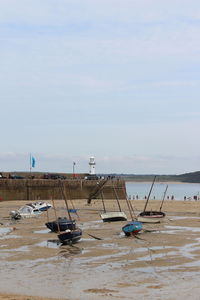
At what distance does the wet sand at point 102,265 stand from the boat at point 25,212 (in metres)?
10.4

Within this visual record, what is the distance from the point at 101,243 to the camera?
34.7 m

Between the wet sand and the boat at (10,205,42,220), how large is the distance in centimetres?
1039

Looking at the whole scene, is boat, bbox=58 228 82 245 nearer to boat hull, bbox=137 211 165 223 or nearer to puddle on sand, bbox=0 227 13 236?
puddle on sand, bbox=0 227 13 236

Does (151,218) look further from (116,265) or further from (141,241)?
(116,265)

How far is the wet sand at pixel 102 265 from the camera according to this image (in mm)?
20872

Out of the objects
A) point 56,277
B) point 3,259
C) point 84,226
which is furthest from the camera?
point 84,226

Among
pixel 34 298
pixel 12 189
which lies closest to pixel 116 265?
pixel 34 298

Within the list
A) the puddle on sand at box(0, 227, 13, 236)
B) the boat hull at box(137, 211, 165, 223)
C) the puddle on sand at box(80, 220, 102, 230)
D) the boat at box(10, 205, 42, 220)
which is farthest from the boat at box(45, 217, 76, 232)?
the boat at box(10, 205, 42, 220)

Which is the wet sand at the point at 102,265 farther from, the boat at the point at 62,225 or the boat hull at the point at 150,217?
the boat hull at the point at 150,217

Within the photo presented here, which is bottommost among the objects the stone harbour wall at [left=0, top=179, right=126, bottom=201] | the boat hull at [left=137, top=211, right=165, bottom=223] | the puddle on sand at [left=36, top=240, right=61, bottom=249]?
the puddle on sand at [left=36, top=240, right=61, bottom=249]

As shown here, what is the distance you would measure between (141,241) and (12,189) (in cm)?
4698

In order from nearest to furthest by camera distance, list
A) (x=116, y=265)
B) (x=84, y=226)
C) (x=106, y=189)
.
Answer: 1. (x=116, y=265)
2. (x=84, y=226)
3. (x=106, y=189)

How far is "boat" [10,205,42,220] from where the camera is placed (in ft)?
177

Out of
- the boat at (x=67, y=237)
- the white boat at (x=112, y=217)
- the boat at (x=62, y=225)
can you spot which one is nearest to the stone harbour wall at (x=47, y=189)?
the white boat at (x=112, y=217)
